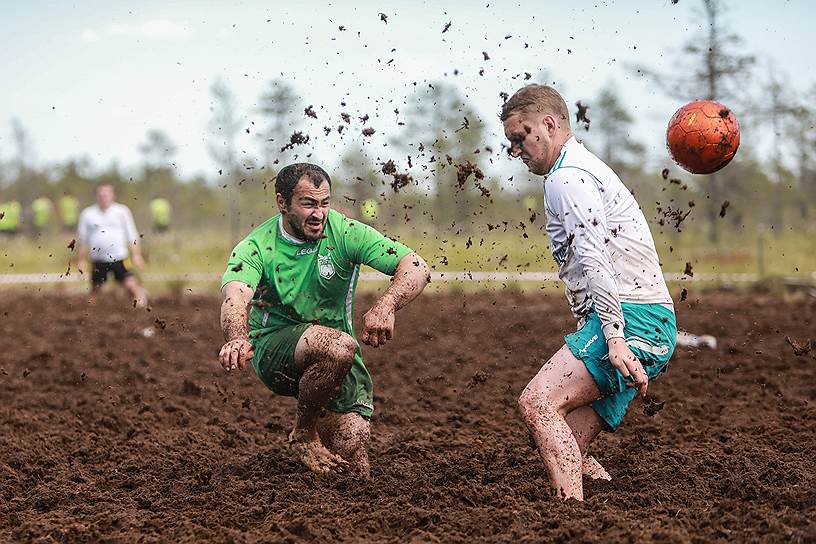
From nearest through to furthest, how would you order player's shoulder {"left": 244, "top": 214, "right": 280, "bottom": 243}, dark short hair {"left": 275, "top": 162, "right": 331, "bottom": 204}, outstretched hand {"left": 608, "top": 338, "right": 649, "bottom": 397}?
outstretched hand {"left": 608, "top": 338, "right": 649, "bottom": 397} → dark short hair {"left": 275, "top": 162, "right": 331, "bottom": 204} → player's shoulder {"left": 244, "top": 214, "right": 280, "bottom": 243}

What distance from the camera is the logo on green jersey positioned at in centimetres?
579

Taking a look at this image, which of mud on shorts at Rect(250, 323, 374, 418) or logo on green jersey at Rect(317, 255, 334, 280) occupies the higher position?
logo on green jersey at Rect(317, 255, 334, 280)

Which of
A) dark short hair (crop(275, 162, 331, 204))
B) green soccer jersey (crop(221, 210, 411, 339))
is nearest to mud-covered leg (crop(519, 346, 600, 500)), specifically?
green soccer jersey (crop(221, 210, 411, 339))

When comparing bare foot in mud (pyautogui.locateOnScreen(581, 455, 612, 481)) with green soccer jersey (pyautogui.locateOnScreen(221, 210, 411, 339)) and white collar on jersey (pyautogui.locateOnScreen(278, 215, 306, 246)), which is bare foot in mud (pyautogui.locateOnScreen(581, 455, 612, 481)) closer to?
green soccer jersey (pyautogui.locateOnScreen(221, 210, 411, 339))

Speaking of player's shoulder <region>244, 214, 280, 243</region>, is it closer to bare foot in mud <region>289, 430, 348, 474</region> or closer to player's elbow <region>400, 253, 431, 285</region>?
player's elbow <region>400, 253, 431, 285</region>

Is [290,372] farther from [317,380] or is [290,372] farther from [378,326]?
[378,326]

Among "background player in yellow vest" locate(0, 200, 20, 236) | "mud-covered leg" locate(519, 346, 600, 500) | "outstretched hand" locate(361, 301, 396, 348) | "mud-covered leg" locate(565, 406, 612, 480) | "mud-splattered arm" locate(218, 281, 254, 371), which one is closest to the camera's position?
"mud-covered leg" locate(519, 346, 600, 500)

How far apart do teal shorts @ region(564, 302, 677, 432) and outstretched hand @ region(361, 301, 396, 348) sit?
0.99m

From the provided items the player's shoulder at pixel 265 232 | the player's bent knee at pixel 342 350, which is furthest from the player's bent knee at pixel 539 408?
the player's shoulder at pixel 265 232

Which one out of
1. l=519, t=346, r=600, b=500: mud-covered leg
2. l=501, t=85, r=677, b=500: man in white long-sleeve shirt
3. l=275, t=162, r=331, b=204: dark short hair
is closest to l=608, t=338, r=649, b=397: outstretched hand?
l=501, t=85, r=677, b=500: man in white long-sleeve shirt

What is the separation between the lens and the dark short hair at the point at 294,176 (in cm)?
562

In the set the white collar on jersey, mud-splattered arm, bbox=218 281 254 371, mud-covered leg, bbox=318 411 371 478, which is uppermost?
the white collar on jersey

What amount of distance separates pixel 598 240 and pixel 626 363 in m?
0.61

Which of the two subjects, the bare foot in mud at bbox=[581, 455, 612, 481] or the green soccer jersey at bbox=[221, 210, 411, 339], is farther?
the green soccer jersey at bbox=[221, 210, 411, 339]
